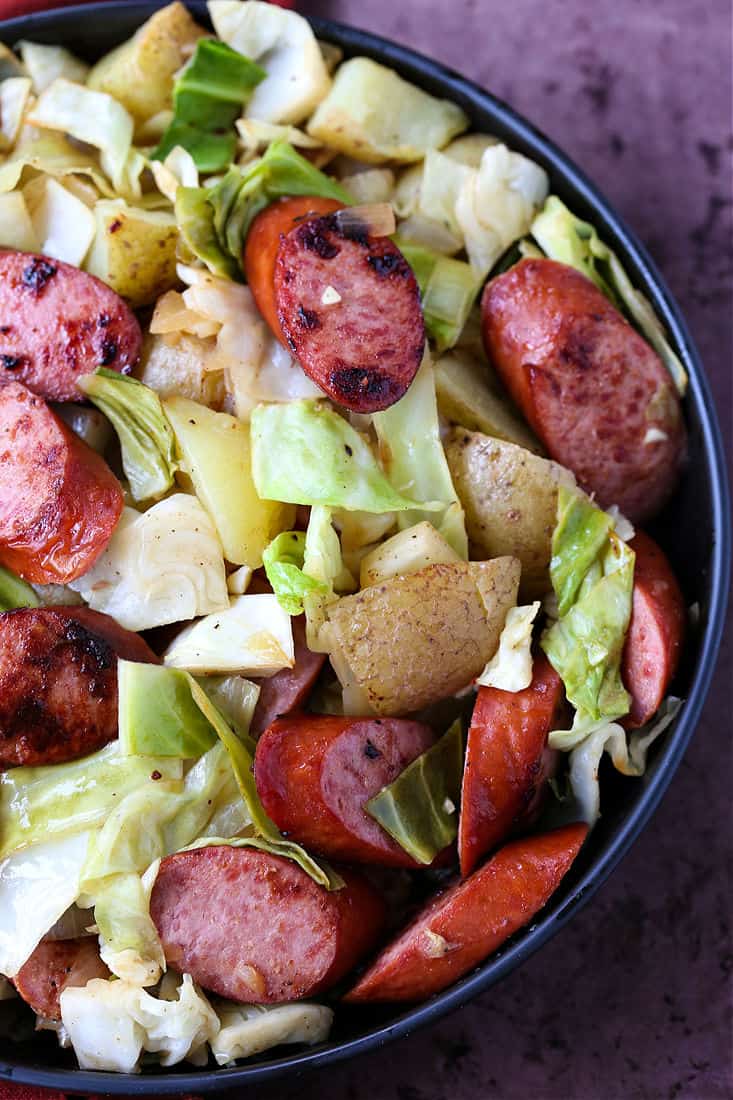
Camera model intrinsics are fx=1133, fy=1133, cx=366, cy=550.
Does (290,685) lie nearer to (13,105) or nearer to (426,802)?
(426,802)

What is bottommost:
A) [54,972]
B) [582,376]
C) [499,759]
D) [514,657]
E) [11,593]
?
[54,972]

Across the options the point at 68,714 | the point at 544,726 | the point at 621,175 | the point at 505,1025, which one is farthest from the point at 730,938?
the point at 621,175

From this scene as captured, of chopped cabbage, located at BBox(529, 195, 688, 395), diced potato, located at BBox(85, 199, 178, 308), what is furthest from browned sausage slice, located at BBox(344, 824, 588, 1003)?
diced potato, located at BBox(85, 199, 178, 308)

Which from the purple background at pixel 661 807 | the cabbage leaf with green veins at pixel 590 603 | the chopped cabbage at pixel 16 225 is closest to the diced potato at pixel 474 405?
the cabbage leaf with green veins at pixel 590 603

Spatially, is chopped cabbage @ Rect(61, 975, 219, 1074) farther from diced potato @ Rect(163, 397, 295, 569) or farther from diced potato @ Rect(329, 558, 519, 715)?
diced potato @ Rect(163, 397, 295, 569)

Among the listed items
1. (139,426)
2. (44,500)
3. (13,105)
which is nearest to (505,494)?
(139,426)
